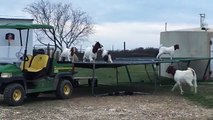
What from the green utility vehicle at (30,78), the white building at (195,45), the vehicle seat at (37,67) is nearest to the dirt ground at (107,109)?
the green utility vehicle at (30,78)

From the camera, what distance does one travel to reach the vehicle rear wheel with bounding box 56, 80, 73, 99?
655 inches

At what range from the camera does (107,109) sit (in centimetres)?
1429

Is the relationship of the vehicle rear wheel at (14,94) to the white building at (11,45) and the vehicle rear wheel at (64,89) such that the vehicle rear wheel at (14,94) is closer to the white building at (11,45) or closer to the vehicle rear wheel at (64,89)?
the white building at (11,45)

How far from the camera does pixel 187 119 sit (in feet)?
41.4

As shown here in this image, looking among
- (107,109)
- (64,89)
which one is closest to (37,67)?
(64,89)

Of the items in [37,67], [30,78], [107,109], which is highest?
[37,67]

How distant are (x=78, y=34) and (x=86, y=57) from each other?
119 ft

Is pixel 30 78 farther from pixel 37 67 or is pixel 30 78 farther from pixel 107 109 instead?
pixel 107 109

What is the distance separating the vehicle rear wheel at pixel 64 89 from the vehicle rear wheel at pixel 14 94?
70.5 inches

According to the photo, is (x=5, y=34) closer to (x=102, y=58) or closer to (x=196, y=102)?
(x=102, y=58)

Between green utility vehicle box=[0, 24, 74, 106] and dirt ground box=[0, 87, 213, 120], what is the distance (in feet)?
1.12

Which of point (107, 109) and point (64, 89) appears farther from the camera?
point (64, 89)

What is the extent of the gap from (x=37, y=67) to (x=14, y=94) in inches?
60.9

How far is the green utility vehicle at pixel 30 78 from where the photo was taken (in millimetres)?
14664
